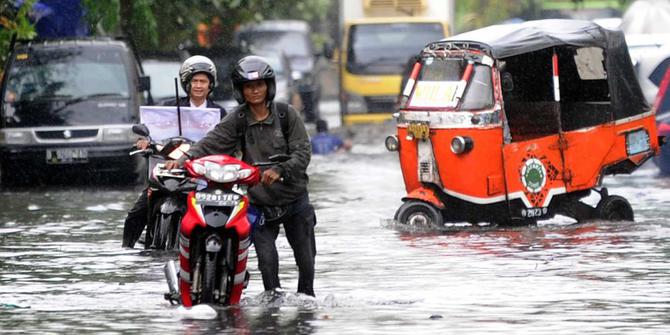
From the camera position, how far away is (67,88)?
78.1 ft

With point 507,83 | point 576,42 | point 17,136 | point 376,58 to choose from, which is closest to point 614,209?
point 576,42

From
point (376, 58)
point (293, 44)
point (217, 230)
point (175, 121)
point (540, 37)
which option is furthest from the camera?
point (293, 44)

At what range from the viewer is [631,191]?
21578 millimetres

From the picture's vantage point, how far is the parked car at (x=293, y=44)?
41281 millimetres

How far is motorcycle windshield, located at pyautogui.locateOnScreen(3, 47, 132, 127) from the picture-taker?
23.5 meters

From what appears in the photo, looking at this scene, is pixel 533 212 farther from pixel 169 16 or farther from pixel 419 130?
pixel 169 16

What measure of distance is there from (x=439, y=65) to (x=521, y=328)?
7150mm

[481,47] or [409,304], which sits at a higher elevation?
[481,47]

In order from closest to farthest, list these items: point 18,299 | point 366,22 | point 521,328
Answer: point 521,328
point 18,299
point 366,22

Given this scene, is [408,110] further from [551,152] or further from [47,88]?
[47,88]

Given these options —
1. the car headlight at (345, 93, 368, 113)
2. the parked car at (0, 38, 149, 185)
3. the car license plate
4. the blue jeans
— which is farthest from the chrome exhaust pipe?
the car headlight at (345, 93, 368, 113)

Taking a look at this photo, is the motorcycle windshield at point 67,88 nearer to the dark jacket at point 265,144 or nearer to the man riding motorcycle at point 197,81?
the man riding motorcycle at point 197,81

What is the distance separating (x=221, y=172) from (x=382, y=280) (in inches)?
99.1

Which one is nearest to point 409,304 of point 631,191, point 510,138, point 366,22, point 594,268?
point 594,268
